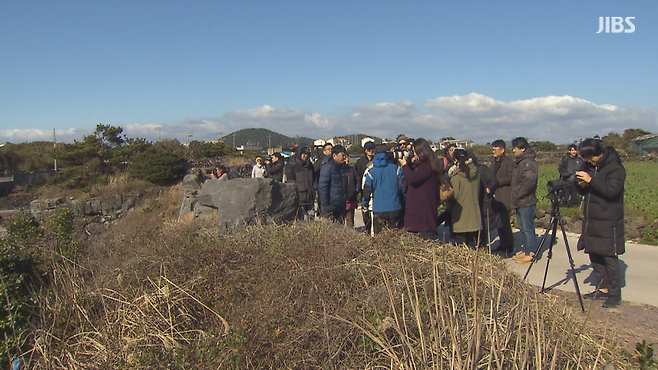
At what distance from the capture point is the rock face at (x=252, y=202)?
6012mm

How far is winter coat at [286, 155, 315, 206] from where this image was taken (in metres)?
7.74

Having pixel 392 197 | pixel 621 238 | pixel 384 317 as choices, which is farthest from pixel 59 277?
pixel 621 238

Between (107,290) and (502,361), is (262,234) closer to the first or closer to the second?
(107,290)

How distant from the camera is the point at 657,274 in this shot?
212 inches

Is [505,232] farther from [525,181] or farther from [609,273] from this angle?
[609,273]

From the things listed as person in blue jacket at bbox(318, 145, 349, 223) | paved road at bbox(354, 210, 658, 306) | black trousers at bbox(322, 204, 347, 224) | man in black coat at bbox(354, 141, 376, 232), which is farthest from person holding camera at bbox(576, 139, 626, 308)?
black trousers at bbox(322, 204, 347, 224)

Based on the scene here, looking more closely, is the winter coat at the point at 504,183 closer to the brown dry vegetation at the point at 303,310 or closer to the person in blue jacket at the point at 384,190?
the person in blue jacket at the point at 384,190

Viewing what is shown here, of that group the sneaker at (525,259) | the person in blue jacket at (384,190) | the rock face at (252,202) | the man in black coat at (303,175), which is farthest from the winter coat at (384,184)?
the man in black coat at (303,175)

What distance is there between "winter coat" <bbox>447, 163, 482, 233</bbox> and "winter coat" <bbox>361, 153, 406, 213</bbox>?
0.74m

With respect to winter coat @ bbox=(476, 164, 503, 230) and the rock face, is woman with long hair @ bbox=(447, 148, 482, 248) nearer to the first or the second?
winter coat @ bbox=(476, 164, 503, 230)

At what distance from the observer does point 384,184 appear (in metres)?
5.81

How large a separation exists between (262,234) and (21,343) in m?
2.36

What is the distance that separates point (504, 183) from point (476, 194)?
0.97 metres

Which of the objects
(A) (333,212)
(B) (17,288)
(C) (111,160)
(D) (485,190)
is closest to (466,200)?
(D) (485,190)
